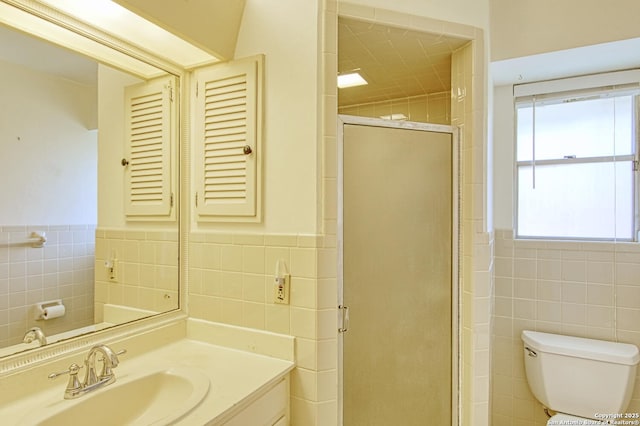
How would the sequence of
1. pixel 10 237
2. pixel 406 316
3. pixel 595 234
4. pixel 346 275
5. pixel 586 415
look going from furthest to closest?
pixel 595 234 → pixel 586 415 → pixel 406 316 → pixel 346 275 → pixel 10 237

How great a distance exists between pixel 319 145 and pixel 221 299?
2.58ft

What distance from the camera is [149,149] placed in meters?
1.52

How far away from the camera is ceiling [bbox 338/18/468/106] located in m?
1.44

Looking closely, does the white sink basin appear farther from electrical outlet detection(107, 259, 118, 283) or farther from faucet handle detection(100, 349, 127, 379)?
electrical outlet detection(107, 259, 118, 283)

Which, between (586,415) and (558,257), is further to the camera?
(558,257)

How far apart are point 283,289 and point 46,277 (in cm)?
A: 81

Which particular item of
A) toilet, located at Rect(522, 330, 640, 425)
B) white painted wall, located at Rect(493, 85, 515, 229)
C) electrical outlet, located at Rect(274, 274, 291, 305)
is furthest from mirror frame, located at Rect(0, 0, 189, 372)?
toilet, located at Rect(522, 330, 640, 425)

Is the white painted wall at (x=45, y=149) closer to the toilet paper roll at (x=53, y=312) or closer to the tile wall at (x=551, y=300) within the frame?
the toilet paper roll at (x=53, y=312)

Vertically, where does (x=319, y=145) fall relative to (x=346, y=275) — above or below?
above

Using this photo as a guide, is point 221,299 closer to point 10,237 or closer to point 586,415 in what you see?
point 10,237

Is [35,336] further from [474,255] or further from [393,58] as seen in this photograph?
[393,58]

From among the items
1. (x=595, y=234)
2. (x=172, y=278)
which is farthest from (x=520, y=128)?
(x=172, y=278)

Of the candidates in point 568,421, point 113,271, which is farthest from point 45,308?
point 568,421

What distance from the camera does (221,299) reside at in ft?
4.88
